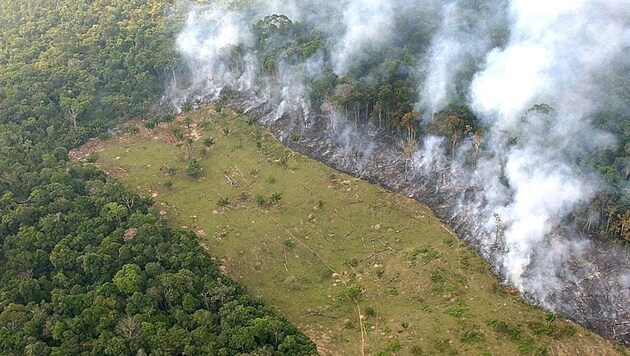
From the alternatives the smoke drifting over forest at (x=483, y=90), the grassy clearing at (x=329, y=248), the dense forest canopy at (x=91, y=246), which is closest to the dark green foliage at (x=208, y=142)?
the grassy clearing at (x=329, y=248)

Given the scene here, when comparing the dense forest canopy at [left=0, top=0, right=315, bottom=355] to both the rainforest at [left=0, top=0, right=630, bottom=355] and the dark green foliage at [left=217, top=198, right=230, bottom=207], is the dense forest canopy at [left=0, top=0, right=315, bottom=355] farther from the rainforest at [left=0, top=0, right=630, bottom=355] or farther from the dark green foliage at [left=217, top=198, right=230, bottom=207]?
the dark green foliage at [left=217, top=198, right=230, bottom=207]

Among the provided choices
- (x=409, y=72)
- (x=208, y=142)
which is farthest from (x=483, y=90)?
(x=208, y=142)

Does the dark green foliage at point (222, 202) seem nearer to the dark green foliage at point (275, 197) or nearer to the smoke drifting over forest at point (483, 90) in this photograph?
the dark green foliage at point (275, 197)

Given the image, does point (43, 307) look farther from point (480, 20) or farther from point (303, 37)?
point (480, 20)

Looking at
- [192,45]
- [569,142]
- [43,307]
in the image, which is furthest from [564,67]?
[43,307]

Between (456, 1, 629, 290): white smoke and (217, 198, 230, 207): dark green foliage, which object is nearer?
(456, 1, 629, 290): white smoke

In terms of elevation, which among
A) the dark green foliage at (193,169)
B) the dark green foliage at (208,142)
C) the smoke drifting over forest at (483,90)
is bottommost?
the dark green foliage at (193,169)

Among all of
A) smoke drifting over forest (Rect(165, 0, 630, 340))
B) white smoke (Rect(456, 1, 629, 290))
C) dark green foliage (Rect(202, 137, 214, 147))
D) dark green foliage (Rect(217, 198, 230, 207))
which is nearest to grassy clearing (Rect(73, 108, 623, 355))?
dark green foliage (Rect(217, 198, 230, 207))
